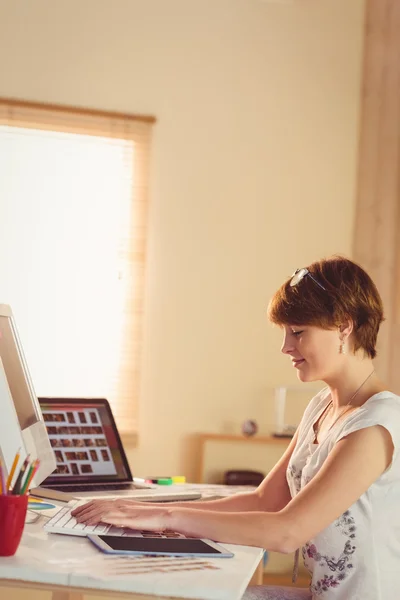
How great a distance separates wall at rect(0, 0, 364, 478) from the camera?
4.29m

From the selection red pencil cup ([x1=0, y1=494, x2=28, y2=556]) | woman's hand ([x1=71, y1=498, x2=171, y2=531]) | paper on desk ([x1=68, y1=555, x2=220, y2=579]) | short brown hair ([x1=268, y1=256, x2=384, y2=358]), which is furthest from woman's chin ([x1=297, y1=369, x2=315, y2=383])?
red pencil cup ([x1=0, y1=494, x2=28, y2=556])

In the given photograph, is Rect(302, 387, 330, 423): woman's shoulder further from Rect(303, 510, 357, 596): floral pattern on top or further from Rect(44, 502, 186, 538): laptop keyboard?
Rect(44, 502, 186, 538): laptop keyboard

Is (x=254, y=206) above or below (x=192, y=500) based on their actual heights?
above

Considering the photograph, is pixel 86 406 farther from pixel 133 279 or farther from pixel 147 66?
pixel 147 66

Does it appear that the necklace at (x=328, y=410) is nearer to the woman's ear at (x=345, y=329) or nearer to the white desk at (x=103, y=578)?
the woman's ear at (x=345, y=329)

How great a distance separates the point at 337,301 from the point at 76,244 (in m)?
2.68

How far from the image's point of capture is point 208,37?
4414 millimetres

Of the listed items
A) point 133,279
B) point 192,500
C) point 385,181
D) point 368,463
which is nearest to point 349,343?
point 368,463

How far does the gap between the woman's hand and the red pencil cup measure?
23 cm

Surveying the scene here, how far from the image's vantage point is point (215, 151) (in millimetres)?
4395

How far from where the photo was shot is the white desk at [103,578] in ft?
3.91

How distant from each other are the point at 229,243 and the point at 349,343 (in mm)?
2658

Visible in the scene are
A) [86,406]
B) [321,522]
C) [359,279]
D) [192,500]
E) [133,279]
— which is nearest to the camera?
[321,522]

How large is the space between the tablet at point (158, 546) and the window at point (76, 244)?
8.98 feet
